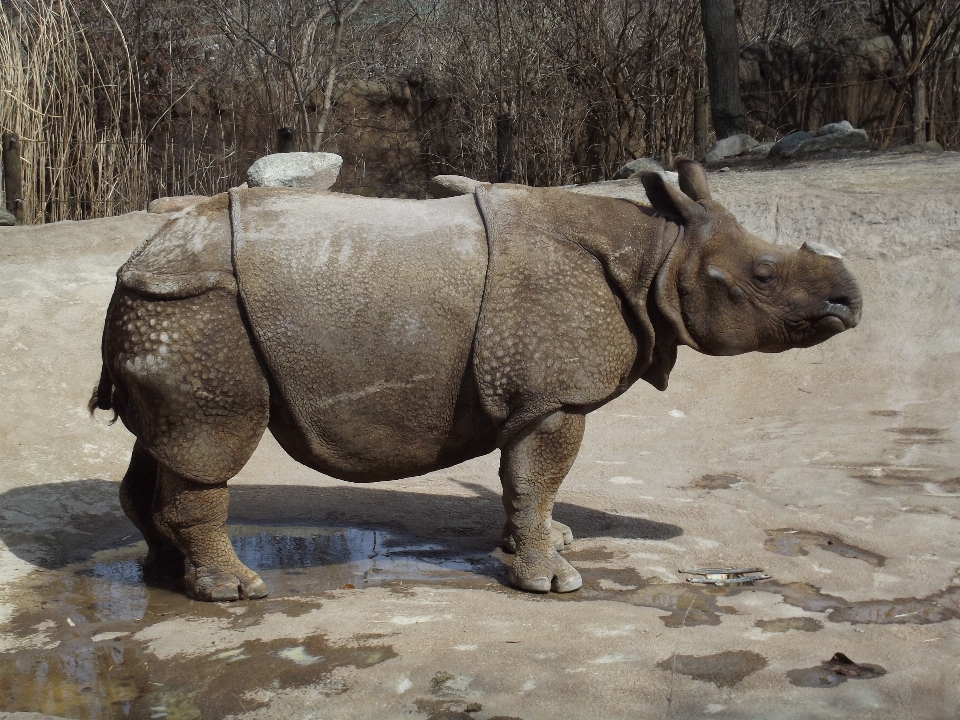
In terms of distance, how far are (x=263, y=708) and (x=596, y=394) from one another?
1.99m

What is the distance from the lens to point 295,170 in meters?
12.8

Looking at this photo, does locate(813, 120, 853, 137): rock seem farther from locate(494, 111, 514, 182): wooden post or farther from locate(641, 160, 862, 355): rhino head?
locate(641, 160, 862, 355): rhino head

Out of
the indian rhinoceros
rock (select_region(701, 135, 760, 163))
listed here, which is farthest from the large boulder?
the indian rhinoceros

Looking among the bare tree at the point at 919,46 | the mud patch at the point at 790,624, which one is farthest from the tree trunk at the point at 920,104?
the mud patch at the point at 790,624

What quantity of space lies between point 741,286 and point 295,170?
8602 mm

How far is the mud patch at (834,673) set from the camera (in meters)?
3.93

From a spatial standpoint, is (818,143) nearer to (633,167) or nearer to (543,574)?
(633,167)

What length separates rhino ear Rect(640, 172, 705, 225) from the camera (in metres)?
5.09

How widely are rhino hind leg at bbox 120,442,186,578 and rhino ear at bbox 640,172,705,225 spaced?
276 cm

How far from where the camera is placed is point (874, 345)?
367 inches

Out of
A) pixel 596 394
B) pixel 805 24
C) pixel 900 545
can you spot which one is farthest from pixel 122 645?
pixel 805 24

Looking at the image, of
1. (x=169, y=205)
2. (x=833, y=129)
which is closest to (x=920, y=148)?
(x=833, y=129)

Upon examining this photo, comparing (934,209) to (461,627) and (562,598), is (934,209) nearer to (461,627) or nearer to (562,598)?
(562,598)

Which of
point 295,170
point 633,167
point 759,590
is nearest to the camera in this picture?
point 759,590
